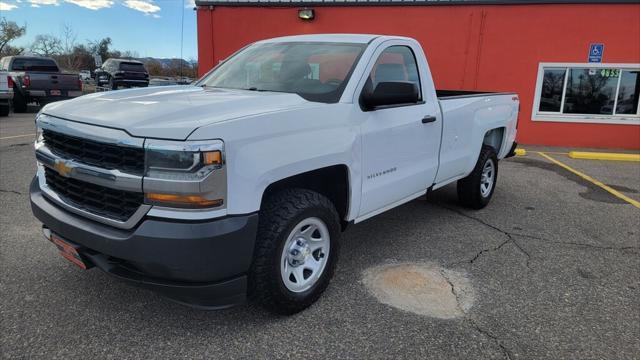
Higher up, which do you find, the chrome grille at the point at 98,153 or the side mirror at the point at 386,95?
the side mirror at the point at 386,95

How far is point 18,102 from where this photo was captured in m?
15.8

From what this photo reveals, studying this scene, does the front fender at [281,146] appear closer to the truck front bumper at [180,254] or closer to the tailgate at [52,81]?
the truck front bumper at [180,254]

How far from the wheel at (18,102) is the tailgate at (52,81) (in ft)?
2.25

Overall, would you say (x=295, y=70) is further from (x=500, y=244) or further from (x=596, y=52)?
(x=596, y=52)

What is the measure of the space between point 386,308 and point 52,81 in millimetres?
15845

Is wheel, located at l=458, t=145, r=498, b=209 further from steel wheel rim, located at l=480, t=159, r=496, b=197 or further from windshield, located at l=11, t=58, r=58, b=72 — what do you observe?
windshield, located at l=11, t=58, r=58, b=72

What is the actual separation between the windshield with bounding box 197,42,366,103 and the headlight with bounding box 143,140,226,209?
43.7 inches

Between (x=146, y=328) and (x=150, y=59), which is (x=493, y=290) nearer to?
(x=146, y=328)

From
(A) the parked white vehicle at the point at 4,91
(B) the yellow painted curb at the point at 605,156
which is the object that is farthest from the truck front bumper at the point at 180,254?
(A) the parked white vehicle at the point at 4,91

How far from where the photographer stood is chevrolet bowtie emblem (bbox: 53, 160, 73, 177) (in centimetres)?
276

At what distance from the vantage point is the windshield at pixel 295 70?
11.6ft

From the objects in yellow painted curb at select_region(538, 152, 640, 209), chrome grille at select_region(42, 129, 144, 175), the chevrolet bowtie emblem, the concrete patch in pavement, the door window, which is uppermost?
the door window

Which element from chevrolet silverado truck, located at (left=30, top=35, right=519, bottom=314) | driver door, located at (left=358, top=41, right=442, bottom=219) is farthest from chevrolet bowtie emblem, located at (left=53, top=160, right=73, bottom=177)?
driver door, located at (left=358, top=41, right=442, bottom=219)

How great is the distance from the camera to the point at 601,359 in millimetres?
2783
